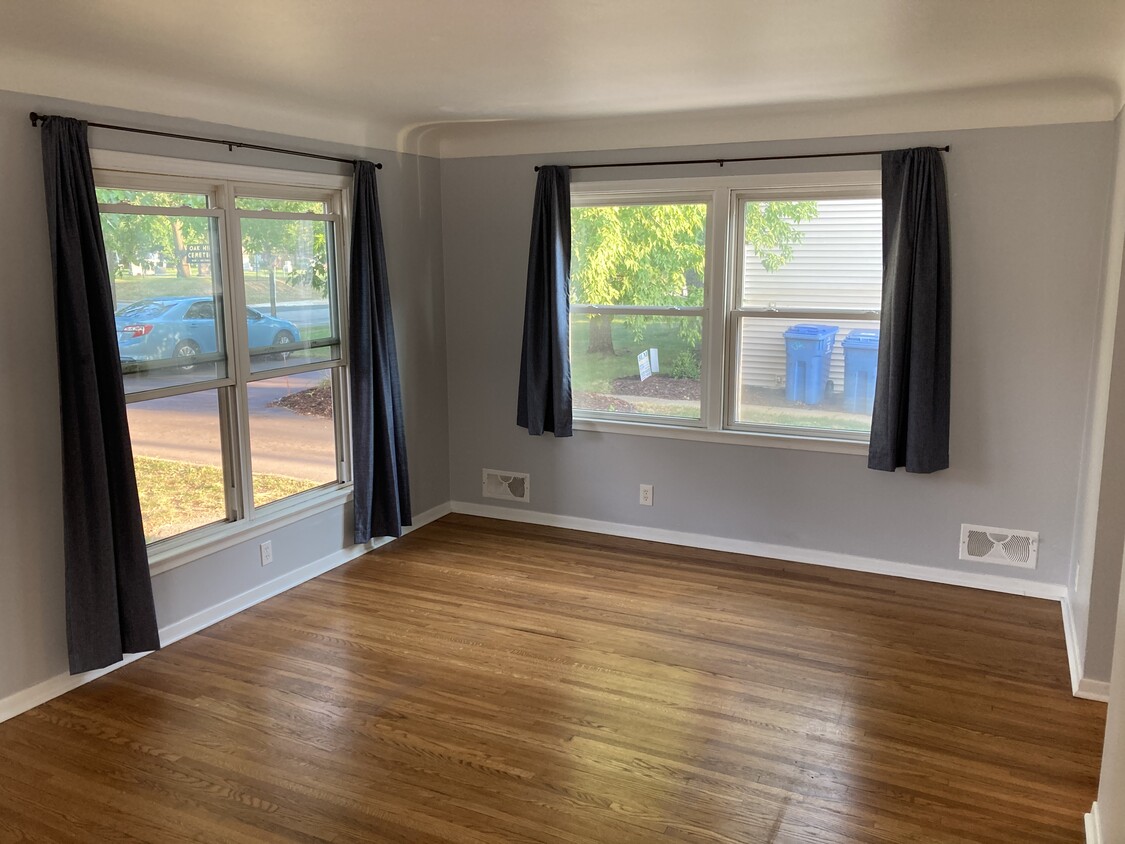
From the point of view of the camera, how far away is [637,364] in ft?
17.0

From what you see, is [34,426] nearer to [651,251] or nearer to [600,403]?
[600,403]

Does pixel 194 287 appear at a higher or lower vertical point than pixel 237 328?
higher

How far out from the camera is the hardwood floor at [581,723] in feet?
8.77

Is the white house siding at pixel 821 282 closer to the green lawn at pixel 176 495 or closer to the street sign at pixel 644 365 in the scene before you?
the street sign at pixel 644 365

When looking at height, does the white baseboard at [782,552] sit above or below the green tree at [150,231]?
below

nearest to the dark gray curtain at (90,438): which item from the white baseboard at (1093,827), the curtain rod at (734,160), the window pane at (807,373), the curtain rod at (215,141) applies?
the curtain rod at (215,141)

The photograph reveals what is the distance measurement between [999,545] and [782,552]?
109cm

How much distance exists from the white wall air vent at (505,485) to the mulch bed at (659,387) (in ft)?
2.79

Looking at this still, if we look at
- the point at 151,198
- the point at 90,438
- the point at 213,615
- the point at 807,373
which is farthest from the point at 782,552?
the point at 151,198

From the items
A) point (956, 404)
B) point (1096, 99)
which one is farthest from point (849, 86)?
point (956, 404)

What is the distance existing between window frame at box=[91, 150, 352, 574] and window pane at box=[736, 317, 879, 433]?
7.25ft

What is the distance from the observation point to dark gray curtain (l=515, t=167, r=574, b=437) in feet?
16.4

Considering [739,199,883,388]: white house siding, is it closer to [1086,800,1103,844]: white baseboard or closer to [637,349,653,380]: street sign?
[637,349,653,380]: street sign

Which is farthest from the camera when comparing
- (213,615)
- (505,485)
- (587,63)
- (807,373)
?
(505,485)
